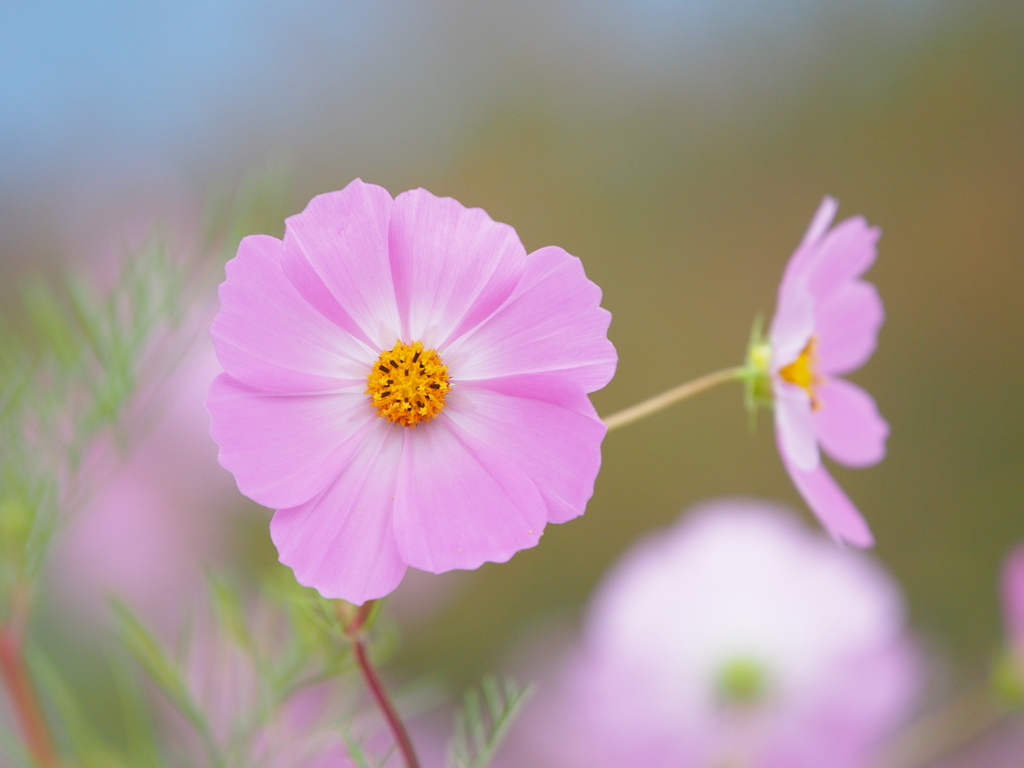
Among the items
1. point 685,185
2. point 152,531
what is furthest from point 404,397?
point 685,185

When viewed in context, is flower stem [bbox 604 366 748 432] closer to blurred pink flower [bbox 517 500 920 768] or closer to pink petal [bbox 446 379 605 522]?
pink petal [bbox 446 379 605 522]

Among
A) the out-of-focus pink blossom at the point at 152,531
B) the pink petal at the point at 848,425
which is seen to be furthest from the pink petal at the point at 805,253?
the out-of-focus pink blossom at the point at 152,531

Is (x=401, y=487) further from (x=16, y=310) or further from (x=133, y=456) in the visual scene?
(x=16, y=310)

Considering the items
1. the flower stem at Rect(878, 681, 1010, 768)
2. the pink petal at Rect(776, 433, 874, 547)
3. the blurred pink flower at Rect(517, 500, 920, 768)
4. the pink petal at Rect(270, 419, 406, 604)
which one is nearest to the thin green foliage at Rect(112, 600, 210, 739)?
the pink petal at Rect(270, 419, 406, 604)

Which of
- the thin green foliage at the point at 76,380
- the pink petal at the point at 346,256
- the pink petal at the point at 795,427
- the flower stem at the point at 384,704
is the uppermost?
the thin green foliage at the point at 76,380

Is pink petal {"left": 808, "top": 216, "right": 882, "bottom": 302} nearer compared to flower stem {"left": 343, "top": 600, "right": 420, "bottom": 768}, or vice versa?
flower stem {"left": 343, "top": 600, "right": 420, "bottom": 768}

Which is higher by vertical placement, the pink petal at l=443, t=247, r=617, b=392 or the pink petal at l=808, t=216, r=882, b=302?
the pink petal at l=808, t=216, r=882, b=302

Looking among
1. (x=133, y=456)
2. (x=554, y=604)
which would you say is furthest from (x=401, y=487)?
(x=554, y=604)

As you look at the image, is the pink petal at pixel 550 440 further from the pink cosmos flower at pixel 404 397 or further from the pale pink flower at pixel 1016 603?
the pale pink flower at pixel 1016 603
